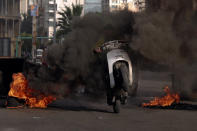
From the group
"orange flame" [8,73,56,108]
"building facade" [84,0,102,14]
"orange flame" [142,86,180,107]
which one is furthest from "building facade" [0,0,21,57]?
"orange flame" [142,86,180,107]

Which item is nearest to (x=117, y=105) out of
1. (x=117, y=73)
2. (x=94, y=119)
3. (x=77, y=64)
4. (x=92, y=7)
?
(x=117, y=73)

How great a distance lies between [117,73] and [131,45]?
869 mm

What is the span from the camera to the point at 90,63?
38.3ft

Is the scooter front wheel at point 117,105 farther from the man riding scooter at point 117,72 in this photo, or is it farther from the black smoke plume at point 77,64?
the black smoke plume at point 77,64

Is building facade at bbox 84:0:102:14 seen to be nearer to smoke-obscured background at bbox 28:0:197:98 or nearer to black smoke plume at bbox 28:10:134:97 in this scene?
smoke-obscured background at bbox 28:0:197:98

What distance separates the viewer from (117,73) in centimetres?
1089

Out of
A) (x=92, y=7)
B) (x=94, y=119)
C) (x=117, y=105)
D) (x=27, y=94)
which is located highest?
(x=92, y=7)

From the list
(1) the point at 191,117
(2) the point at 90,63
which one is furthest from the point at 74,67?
(1) the point at 191,117

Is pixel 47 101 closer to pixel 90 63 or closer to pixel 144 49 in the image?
pixel 90 63

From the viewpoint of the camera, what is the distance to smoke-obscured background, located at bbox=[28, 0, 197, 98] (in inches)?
431

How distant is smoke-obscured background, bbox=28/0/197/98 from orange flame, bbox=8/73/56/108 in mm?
284

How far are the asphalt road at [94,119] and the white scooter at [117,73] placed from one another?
41 centimetres

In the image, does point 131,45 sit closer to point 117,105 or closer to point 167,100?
point 117,105

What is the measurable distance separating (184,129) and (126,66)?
3070 millimetres
